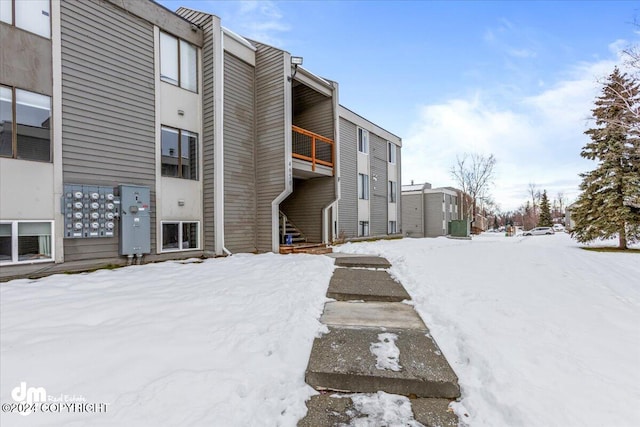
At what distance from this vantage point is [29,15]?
5.71m

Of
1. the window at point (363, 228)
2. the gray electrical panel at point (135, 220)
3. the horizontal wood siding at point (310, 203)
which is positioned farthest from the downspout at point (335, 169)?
the gray electrical panel at point (135, 220)

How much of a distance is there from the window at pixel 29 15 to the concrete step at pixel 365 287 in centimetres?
791

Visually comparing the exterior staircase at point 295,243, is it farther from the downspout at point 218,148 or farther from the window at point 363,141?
the window at point 363,141

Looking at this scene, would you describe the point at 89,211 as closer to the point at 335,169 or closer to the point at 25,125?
the point at 25,125

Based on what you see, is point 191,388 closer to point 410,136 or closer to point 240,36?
point 240,36

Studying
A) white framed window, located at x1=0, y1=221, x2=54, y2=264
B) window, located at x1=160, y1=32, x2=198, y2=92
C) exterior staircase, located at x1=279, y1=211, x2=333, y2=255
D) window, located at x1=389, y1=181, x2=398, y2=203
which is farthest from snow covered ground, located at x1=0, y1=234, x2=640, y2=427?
window, located at x1=389, y1=181, x2=398, y2=203

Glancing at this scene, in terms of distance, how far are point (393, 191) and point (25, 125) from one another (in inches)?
→ 651

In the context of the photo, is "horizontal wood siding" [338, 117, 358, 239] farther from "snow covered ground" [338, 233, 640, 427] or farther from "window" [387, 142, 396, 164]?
"snow covered ground" [338, 233, 640, 427]

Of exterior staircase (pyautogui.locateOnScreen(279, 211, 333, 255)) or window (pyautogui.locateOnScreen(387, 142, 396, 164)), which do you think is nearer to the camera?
exterior staircase (pyautogui.locateOnScreen(279, 211, 333, 255))

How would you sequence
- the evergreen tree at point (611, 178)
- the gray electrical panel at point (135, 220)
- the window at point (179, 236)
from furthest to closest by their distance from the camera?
the evergreen tree at point (611, 178)
the window at point (179, 236)
the gray electrical panel at point (135, 220)

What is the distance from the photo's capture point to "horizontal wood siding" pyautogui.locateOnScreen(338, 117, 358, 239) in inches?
552

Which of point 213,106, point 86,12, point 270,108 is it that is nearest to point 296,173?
point 270,108

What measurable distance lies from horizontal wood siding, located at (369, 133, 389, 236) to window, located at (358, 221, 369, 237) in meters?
0.33

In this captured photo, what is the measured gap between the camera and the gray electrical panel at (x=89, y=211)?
234 inches
